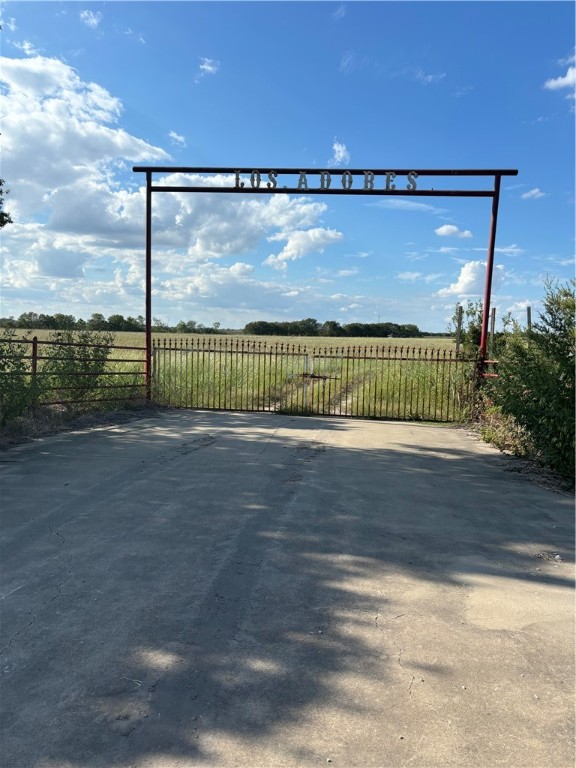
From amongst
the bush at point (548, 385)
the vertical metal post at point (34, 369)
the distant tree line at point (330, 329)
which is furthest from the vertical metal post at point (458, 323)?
the distant tree line at point (330, 329)

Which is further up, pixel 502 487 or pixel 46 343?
pixel 46 343

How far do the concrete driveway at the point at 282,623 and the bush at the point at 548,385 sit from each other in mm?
995

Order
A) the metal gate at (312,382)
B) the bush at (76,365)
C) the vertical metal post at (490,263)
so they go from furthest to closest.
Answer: the metal gate at (312,382), the vertical metal post at (490,263), the bush at (76,365)

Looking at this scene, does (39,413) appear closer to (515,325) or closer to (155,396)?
(155,396)

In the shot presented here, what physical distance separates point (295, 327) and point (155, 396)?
66.7m

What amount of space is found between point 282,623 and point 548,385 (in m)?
5.25

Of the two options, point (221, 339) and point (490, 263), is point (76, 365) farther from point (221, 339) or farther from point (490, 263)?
point (490, 263)

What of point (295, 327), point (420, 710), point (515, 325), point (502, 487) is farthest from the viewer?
point (295, 327)

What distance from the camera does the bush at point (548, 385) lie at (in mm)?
6879

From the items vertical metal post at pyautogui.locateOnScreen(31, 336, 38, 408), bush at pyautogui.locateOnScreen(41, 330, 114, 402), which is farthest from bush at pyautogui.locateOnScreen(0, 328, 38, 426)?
bush at pyautogui.locateOnScreen(41, 330, 114, 402)

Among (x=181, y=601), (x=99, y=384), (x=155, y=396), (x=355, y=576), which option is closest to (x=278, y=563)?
(x=355, y=576)

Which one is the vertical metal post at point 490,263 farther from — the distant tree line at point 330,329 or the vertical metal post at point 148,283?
the distant tree line at point 330,329

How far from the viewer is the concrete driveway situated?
2.36 metres

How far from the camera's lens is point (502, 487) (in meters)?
6.80
